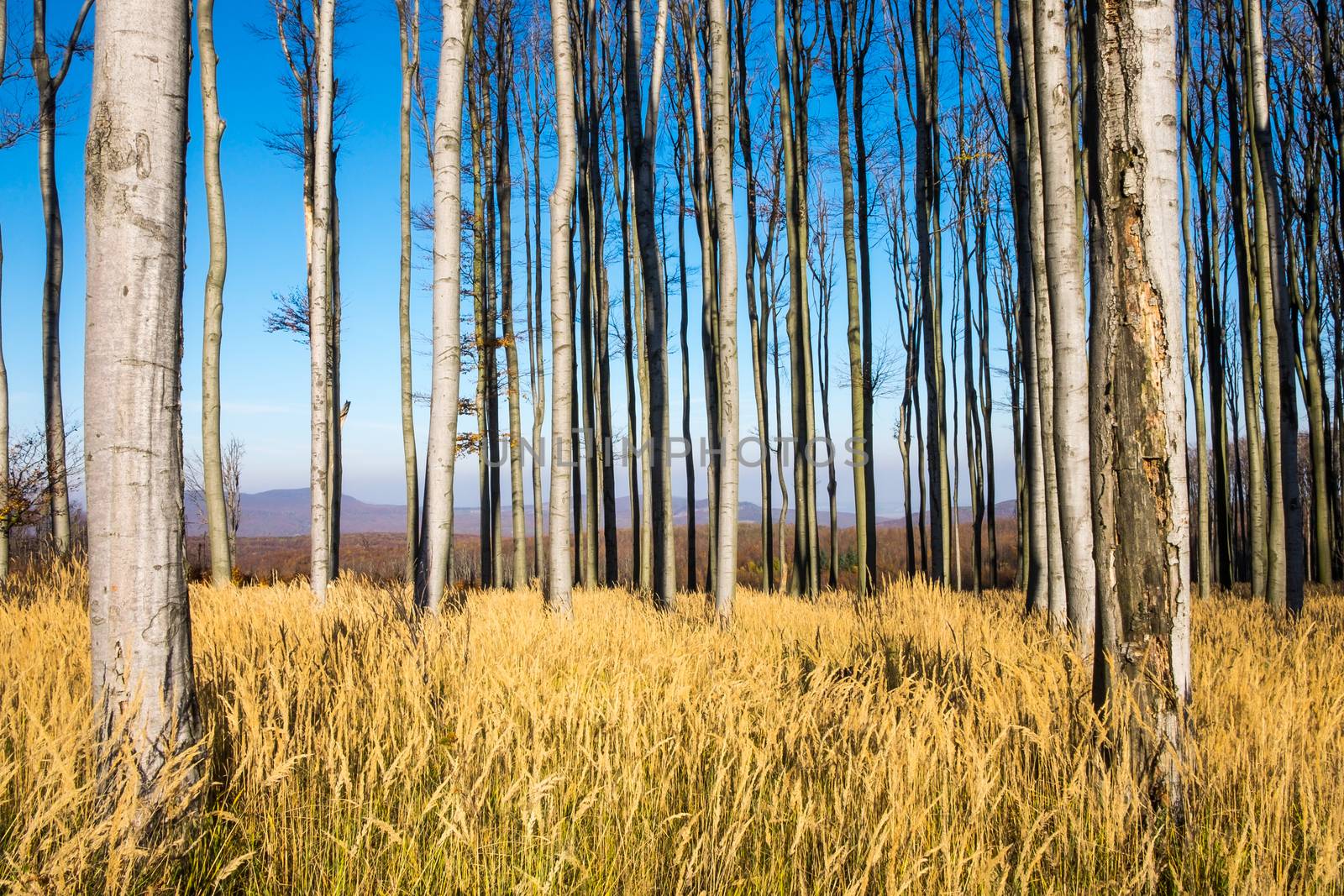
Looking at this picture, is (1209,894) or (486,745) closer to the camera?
(1209,894)

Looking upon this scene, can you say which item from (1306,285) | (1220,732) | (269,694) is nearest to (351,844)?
(269,694)

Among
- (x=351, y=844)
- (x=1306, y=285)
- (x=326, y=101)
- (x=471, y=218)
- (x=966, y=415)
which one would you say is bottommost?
(x=351, y=844)

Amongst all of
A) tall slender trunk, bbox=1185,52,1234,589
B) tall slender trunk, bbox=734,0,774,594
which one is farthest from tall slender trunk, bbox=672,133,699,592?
tall slender trunk, bbox=1185,52,1234,589

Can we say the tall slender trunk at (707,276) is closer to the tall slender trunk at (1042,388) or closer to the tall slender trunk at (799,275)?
the tall slender trunk at (799,275)

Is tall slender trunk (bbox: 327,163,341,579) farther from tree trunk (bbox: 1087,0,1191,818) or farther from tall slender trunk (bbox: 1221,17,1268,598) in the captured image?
tall slender trunk (bbox: 1221,17,1268,598)

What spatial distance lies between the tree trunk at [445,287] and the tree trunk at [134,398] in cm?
Answer: 329

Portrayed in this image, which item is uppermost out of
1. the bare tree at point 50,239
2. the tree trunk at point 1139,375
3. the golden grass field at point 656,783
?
the bare tree at point 50,239

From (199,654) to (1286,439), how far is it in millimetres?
9458

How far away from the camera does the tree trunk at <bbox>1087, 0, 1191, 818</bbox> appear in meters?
2.50

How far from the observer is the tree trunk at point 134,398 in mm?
2104

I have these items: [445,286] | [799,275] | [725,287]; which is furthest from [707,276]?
[445,286]

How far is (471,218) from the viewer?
1369 cm

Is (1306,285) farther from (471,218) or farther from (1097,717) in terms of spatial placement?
(471,218)

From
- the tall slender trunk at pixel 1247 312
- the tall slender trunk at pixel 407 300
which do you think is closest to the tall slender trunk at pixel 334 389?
the tall slender trunk at pixel 407 300
